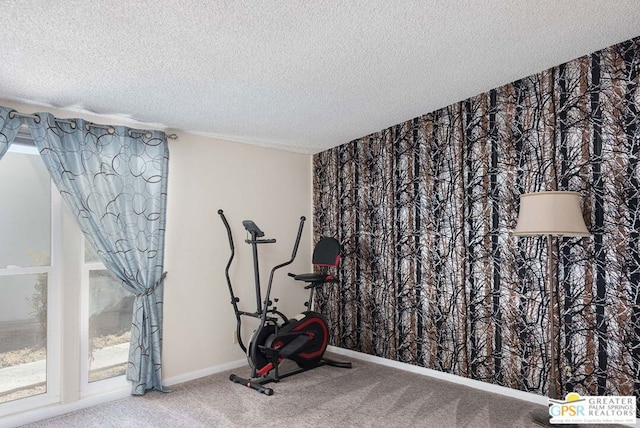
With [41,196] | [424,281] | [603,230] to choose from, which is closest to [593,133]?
[603,230]

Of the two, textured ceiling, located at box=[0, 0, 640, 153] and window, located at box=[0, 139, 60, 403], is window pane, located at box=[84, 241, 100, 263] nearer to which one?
window, located at box=[0, 139, 60, 403]

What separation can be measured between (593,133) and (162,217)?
3512mm

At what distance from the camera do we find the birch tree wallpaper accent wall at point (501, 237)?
2.82 metres

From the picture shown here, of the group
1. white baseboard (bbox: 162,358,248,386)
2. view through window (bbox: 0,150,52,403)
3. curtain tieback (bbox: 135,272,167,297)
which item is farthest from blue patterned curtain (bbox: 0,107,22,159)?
white baseboard (bbox: 162,358,248,386)

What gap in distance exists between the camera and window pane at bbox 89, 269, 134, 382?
3.40 m

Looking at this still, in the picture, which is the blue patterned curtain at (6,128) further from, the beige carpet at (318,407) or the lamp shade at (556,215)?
the lamp shade at (556,215)

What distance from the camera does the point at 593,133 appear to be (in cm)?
294

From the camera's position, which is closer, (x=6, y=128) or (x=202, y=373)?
(x=6, y=128)

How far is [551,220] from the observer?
2664mm

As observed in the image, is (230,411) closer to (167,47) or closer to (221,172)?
(221,172)

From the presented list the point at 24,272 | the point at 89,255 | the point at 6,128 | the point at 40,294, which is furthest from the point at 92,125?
the point at 40,294

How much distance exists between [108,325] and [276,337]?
1.45m

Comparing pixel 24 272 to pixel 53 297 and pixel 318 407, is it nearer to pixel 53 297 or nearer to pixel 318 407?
pixel 53 297

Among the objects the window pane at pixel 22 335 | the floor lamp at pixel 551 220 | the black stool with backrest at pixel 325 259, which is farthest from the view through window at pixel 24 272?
the floor lamp at pixel 551 220
